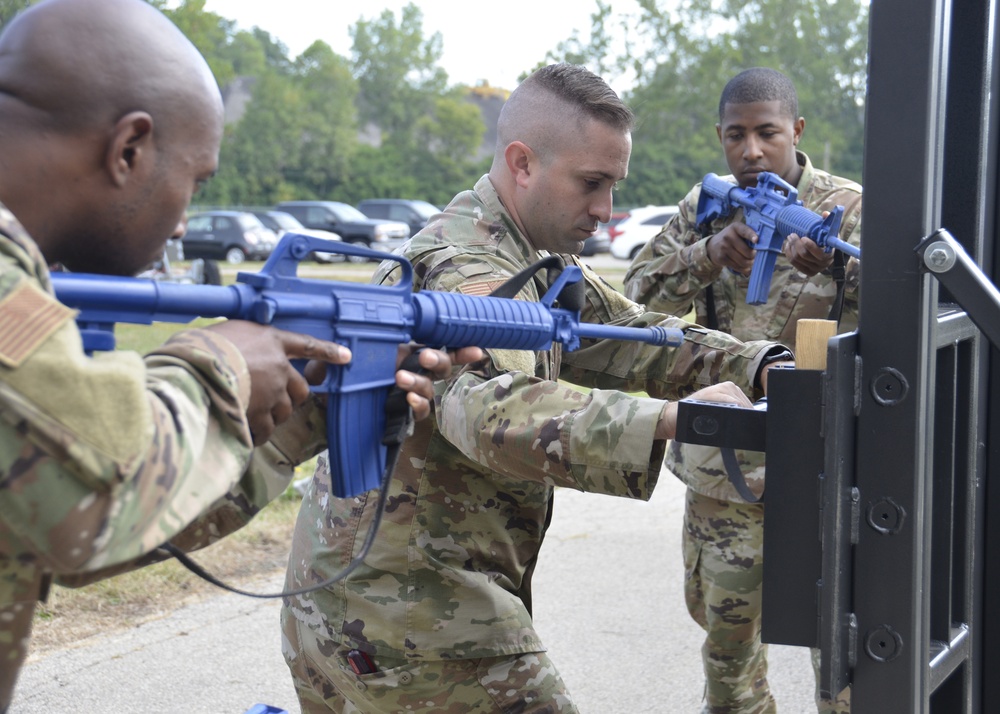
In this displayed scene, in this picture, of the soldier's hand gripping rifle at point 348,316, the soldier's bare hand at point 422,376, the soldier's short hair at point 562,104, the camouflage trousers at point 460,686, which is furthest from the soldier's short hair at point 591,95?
the camouflage trousers at point 460,686

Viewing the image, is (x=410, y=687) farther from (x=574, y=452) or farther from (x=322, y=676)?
(x=574, y=452)

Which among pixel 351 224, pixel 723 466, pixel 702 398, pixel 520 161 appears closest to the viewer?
pixel 702 398

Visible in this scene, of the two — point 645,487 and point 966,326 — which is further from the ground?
point 966,326

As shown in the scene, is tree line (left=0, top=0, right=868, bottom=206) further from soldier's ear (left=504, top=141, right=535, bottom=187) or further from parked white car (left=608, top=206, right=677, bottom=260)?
soldier's ear (left=504, top=141, right=535, bottom=187)

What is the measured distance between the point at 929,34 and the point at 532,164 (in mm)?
1190

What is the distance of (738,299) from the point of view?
418 centimetres

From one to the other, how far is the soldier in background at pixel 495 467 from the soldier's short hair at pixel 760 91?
4.96ft

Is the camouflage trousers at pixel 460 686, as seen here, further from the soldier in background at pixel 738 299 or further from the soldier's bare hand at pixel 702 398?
the soldier in background at pixel 738 299

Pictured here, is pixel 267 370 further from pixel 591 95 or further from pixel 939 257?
pixel 591 95

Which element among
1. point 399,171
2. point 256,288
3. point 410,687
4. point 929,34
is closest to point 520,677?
point 410,687

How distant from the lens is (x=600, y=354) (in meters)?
2.84

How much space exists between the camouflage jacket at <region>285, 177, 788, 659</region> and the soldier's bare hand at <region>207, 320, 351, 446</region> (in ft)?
1.71

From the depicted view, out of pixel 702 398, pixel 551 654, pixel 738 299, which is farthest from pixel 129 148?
pixel 551 654

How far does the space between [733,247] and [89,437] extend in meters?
3.02
